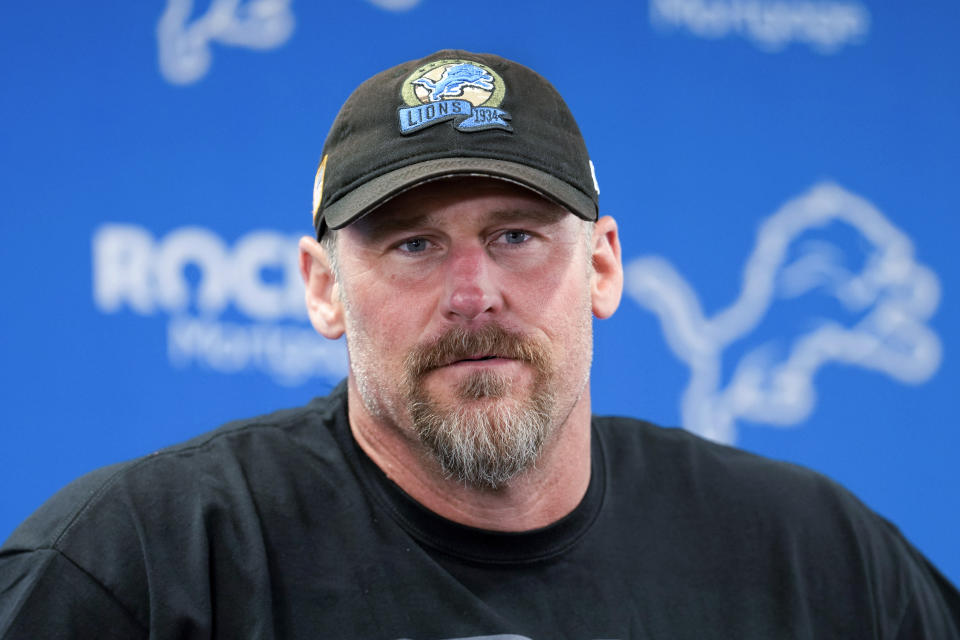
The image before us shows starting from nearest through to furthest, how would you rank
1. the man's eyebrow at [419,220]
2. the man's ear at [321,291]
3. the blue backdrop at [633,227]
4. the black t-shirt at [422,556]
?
the black t-shirt at [422,556], the man's eyebrow at [419,220], the man's ear at [321,291], the blue backdrop at [633,227]

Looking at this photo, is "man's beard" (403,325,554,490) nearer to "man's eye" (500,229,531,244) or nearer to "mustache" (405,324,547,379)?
"mustache" (405,324,547,379)

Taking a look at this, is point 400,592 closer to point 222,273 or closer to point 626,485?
point 626,485

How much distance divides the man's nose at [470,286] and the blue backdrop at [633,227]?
26.6 inches

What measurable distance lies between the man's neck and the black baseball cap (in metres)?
0.24

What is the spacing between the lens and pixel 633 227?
72.6 inches

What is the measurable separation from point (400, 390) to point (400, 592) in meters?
0.21

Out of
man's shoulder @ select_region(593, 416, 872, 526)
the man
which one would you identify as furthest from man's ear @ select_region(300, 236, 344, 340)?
man's shoulder @ select_region(593, 416, 872, 526)

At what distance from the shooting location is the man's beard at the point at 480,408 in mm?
1037

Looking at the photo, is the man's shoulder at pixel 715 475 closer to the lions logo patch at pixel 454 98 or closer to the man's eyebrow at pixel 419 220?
the man's eyebrow at pixel 419 220

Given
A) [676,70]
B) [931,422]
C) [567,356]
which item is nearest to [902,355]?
[931,422]

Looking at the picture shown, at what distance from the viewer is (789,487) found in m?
1.30

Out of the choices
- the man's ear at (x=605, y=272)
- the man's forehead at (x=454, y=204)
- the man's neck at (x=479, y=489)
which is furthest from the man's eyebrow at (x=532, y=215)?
the man's neck at (x=479, y=489)

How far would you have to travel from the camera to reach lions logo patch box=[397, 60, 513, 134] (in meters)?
1.07

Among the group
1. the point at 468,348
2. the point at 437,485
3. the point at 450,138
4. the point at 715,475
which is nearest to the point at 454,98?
the point at 450,138
